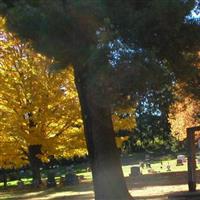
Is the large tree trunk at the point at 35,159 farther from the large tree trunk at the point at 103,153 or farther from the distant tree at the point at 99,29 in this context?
the distant tree at the point at 99,29

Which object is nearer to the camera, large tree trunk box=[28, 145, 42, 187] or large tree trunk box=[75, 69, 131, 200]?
large tree trunk box=[75, 69, 131, 200]

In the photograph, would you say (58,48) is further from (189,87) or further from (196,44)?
(189,87)

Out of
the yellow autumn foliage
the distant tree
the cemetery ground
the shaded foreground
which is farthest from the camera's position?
the yellow autumn foliage

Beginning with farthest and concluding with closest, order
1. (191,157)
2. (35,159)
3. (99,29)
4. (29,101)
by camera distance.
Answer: (35,159) < (29,101) < (191,157) < (99,29)

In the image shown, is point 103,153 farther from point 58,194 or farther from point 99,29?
point 58,194

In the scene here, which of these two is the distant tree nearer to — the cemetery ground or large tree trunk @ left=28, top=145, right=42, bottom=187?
the cemetery ground

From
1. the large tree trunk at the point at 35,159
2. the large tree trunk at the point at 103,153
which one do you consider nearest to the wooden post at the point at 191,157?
the large tree trunk at the point at 103,153

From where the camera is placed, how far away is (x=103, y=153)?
1534cm

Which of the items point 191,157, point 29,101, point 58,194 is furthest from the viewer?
point 29,101

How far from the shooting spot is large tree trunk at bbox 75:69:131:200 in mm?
15227

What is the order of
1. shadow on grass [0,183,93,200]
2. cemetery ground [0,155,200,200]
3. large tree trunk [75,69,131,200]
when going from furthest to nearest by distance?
shadow on grass [0,183,93,200] → cemetery ground [0,155,200,200] → large tree trunk [75,69,131,200]

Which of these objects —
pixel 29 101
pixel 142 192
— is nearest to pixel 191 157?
pixel 142 192

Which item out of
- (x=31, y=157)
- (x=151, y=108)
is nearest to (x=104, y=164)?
(x=151, y=108)

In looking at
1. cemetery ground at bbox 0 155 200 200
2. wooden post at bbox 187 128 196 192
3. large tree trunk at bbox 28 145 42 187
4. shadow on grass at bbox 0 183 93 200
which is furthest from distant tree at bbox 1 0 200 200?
large tree trunk at bbox 28 145 42 187
